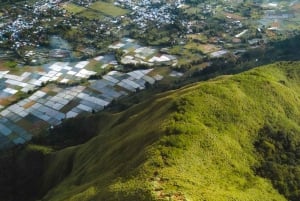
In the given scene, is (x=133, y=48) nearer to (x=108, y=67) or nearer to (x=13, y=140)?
(x=108, y=67)

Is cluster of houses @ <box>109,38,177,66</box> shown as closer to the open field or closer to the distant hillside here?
the open field

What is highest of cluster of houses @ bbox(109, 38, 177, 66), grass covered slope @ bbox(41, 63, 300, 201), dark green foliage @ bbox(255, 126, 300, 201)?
grass covered slope @ bbox(41, 63, 300, 201)

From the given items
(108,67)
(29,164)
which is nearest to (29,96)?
(108,67)

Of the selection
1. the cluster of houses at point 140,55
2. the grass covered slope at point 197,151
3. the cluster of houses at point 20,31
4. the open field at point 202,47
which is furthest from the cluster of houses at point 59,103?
the cluster of houses at point 20,31

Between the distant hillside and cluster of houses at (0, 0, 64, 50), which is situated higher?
the distant hillside

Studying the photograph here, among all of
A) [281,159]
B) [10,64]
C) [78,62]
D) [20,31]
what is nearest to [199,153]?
[281,159]

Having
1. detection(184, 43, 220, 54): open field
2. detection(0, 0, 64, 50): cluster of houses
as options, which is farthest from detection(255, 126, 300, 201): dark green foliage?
detection(0, 0, 64, 50): cluster of houses
